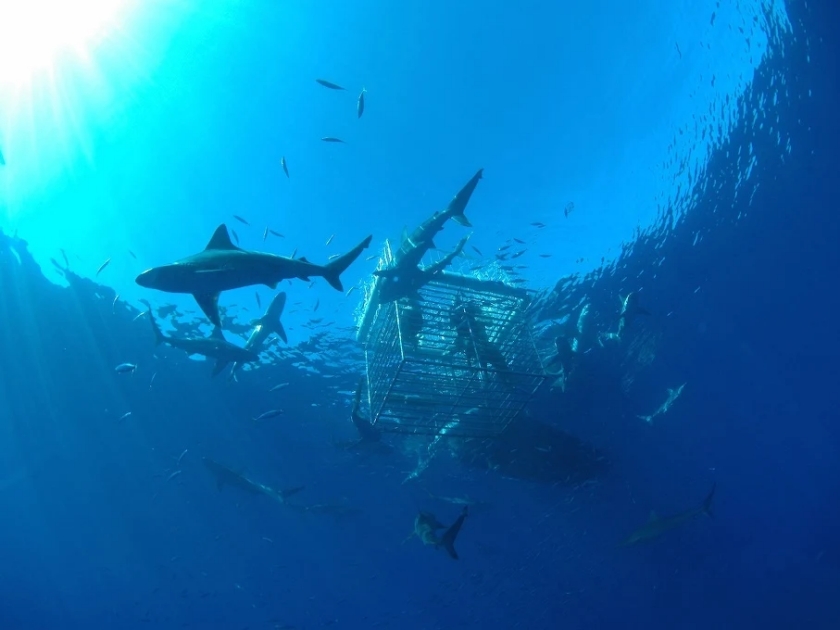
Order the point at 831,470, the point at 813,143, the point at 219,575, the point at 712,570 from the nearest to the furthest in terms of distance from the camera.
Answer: the point at 813,143
the point at 831,470
the point at 712,570
the point at 219,575

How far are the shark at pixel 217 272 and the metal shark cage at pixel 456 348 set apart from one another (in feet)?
15.9

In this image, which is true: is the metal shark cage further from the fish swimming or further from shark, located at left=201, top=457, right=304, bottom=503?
shark, located at left=201, top=457, right=304, bottom=503

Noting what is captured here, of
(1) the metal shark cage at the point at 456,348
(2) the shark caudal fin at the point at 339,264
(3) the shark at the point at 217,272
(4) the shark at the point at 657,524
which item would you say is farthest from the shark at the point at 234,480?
(3) the shark at the point at 217,272

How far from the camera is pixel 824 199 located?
44.9 feet

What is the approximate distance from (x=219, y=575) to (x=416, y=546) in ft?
42.7

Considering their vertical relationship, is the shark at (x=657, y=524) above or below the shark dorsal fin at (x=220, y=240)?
below

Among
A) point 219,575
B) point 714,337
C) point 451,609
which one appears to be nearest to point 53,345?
point 219,575

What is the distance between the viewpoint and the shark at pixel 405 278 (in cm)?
975

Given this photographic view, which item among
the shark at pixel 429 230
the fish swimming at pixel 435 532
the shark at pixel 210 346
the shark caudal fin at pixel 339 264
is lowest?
the fish swimming at pixel 435 532

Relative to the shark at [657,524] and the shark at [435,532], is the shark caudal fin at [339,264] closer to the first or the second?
the shark at [435,532]

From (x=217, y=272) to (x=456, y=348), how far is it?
690 centimetres

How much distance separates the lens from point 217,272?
4.35 metres

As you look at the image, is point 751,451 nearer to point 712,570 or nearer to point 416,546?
point 712,570

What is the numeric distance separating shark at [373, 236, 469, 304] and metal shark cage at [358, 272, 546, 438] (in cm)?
23
